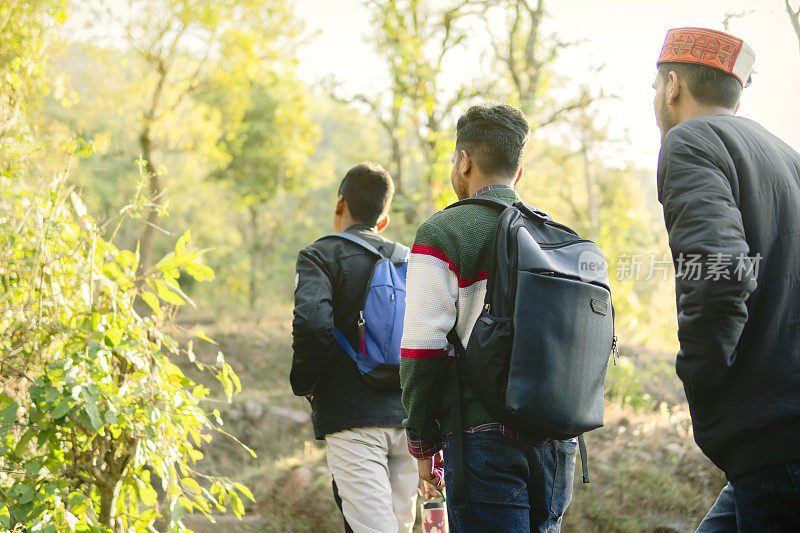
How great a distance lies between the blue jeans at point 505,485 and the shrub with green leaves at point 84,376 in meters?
1.12

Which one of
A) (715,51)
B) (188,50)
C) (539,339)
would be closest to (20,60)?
(539,339)

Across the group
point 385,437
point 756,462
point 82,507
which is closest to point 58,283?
point 82,507

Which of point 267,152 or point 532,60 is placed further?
point 267,152

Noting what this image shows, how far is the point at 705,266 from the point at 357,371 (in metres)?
1.83

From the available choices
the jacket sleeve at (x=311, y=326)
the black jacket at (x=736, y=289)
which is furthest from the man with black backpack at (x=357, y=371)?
the black jacket at (x=736, y=289)

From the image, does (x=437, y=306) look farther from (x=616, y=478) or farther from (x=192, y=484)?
(x=616, y=478)

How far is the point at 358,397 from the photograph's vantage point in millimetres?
3156

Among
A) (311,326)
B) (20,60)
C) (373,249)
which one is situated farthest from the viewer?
(373,249)

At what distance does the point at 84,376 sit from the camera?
2426 mm

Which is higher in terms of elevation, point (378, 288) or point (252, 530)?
point (378, 288)

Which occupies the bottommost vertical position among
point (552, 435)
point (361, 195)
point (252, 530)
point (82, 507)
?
point (252, 530)

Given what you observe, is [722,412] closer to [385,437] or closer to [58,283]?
[385,437]

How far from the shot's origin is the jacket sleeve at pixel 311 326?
304 centimetres

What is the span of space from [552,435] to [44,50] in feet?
10.4
